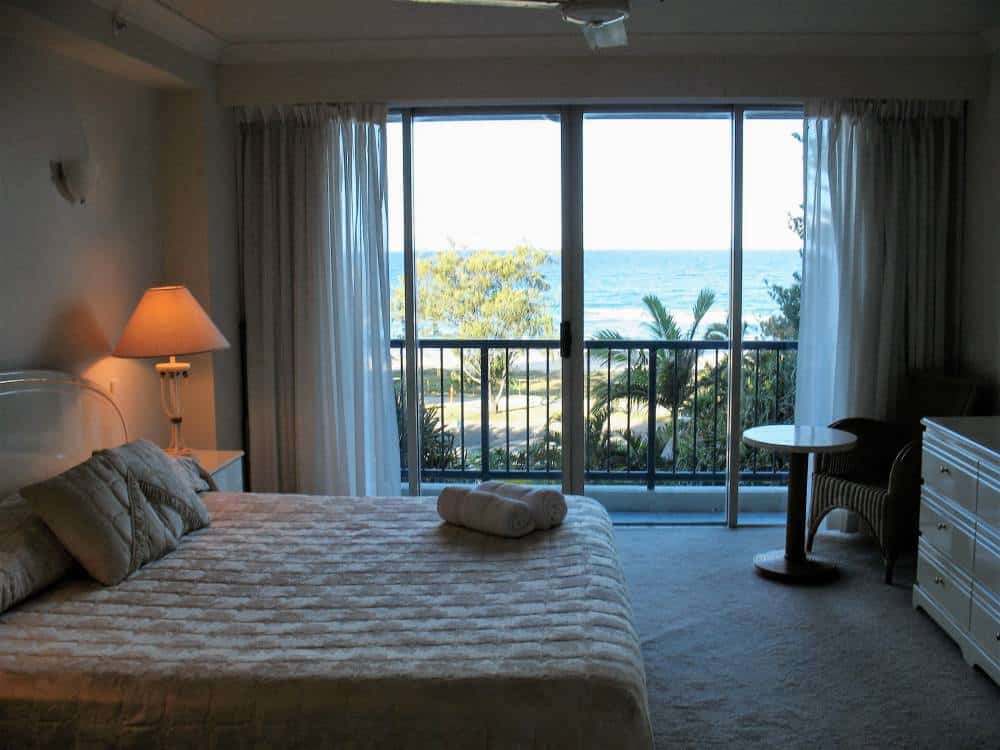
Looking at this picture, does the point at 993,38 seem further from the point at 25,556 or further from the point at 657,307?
the point at 25,556

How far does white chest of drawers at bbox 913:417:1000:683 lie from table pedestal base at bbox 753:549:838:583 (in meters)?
0.46

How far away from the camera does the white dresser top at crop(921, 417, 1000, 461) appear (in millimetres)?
3250

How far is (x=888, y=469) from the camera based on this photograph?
183 inches

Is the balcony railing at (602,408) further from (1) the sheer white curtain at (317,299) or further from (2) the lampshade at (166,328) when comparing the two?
(2) the lampshade at (166,328)

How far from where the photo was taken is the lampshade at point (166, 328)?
3.81 meters

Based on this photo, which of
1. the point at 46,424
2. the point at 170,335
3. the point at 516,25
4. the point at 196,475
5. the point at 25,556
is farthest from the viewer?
the point at 516,25

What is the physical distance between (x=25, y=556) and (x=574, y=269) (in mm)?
3188

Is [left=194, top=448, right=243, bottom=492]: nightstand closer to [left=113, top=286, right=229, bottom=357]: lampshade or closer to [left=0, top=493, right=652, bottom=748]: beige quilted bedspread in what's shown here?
[left=113, top=286, right=229, bottom=357]: lampshade

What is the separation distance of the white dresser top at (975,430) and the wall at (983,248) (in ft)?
2.92

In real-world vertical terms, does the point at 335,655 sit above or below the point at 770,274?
below

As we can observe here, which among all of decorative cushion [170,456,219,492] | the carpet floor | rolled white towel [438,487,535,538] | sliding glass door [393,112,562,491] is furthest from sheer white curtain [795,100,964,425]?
decorative cushion [170,456,219,492]

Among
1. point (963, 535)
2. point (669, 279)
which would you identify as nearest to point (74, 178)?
point (669, 279)

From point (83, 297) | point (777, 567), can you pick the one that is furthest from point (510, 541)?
point (83, 297)

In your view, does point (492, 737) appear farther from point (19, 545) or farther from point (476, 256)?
point (476, 256)
